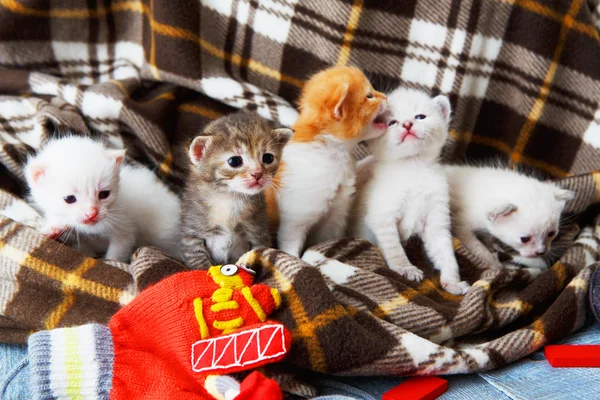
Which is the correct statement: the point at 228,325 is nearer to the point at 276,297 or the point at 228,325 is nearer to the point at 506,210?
the point at 276,297

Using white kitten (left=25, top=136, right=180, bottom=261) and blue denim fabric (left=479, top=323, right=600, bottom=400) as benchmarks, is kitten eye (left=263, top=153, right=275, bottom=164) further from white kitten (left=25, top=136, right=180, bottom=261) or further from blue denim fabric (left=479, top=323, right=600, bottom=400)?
blue denim fabric (left=479, top=323, right=600, bottom=400)

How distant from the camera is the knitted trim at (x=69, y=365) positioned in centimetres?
108

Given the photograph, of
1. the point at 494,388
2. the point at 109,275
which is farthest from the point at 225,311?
the point at 494,388

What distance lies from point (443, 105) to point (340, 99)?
0.37 meters

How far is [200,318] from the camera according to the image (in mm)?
1134

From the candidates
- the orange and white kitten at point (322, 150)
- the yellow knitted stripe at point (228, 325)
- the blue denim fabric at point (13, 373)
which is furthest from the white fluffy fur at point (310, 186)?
the blue denim fabric at point (13, 373)

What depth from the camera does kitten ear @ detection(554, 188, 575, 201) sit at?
→ 1.72 meters

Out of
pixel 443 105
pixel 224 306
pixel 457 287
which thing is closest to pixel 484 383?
pixel 457 287

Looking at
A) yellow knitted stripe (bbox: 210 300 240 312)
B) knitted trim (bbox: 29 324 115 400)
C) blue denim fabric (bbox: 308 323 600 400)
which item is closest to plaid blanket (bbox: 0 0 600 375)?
blue denim fabric (bbox: 308 323 600 400)

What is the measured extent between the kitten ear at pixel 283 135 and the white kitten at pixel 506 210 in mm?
630

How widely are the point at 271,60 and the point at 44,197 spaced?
2.82 ft

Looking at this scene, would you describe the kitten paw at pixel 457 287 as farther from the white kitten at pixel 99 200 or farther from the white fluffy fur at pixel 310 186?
the white kitten at pixel 99 200

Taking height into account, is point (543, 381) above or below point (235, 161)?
below

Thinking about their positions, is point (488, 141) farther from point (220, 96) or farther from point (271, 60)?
point (220, 96)
